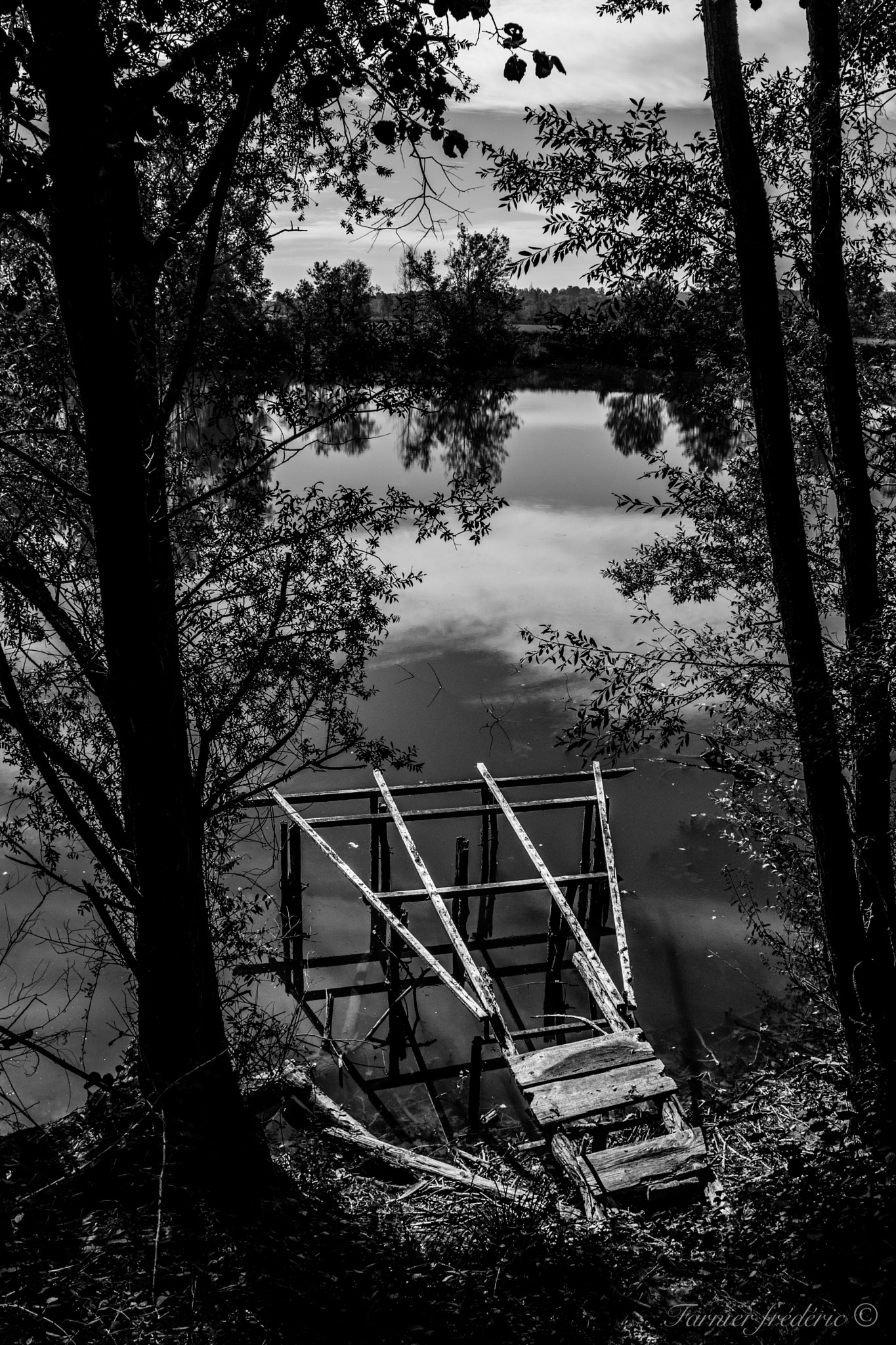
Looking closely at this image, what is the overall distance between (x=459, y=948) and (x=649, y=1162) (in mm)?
3917

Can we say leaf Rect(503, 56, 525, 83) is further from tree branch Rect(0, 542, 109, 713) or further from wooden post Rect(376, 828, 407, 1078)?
wooden post Rect(376, 828, 407, 1078)

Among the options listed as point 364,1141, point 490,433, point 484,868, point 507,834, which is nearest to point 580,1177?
point 364,1141

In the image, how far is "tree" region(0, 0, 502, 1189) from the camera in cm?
564

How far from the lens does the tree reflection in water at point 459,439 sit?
155 ft

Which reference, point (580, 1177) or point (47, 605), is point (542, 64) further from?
point (580, 1177)

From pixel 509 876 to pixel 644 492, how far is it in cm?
2514

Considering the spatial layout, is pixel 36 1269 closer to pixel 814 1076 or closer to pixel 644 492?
pixel 814 1076

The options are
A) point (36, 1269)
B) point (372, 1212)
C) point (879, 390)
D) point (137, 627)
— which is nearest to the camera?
point (36, 1269)

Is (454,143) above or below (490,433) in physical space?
below

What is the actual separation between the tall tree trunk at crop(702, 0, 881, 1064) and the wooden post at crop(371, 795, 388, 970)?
7520 mm

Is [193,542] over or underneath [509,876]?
over

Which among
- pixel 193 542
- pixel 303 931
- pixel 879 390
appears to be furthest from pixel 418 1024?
pixel 879 390

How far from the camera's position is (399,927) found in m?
12.7

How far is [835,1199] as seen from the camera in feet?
21.2
